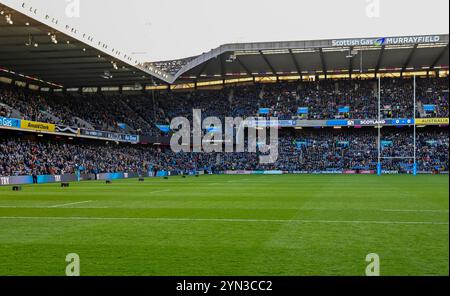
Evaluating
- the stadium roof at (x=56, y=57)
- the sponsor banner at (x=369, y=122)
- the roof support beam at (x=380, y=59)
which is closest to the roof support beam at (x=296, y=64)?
the roof support beam at (x=380, y=59)

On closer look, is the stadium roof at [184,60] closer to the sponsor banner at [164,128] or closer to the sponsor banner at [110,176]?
the sponsor banner at [164,128]

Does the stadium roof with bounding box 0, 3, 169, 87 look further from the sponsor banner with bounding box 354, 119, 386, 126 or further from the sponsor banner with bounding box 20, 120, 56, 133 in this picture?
the sponsor banner with bounding box 354, 119, 386, 126

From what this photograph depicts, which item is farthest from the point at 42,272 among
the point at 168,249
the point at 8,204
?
the point at 8,204

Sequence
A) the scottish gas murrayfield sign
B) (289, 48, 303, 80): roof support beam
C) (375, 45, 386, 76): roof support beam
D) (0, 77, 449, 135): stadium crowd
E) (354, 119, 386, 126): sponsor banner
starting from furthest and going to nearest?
(354, 119, 386, 126): sponsor banner < (0, 77, 449, 135): stadium crowd < (289, 48, 303, 80): roof support beam < (375, 45, 386, 76): roof support beam < the scottish gas murrayfield sign

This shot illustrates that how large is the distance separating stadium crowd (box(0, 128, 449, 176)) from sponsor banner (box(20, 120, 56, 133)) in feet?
16.8

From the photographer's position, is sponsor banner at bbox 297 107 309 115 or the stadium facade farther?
sponsor banner at bbox 297 107 309 115

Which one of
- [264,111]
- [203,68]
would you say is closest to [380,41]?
[264,111]

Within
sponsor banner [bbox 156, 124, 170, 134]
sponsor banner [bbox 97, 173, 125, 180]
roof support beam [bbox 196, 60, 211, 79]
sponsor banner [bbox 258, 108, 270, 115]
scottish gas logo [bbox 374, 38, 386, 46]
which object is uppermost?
scottish gas logo [bbox 374, 38, 386, 46]

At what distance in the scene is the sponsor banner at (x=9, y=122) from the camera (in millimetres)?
42938

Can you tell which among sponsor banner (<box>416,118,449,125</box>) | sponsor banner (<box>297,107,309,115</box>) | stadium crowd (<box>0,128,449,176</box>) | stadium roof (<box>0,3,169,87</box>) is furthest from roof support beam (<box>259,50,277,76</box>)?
sponsor banner (<box>416,118,449,125</box>)

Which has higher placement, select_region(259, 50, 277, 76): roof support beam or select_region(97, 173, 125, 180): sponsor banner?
select_region(259, 50, 277, 76): roof support beam

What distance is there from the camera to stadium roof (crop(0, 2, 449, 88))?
4321 centimetres

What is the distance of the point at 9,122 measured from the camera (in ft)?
144
